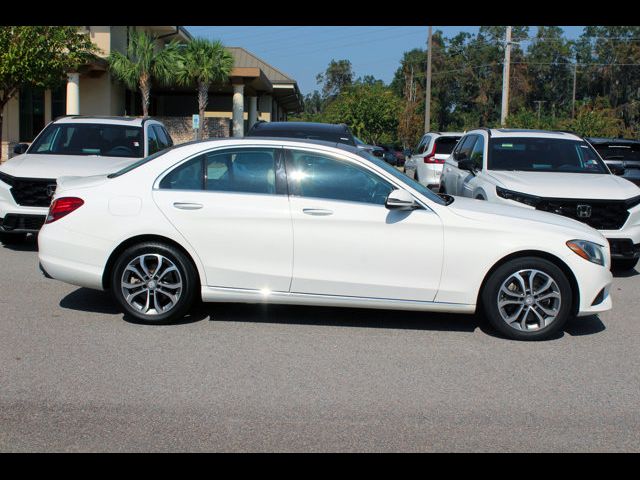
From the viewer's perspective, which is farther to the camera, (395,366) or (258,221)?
(258,221)

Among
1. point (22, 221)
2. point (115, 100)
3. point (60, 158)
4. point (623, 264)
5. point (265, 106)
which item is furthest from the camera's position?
point (265, 106)

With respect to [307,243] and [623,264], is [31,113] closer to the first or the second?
[623,264]

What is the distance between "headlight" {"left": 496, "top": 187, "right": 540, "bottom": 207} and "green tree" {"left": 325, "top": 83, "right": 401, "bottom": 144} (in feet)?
138

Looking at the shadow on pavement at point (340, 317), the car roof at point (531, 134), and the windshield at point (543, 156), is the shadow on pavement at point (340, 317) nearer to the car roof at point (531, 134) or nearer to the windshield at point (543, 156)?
the windshield at point (543, 156)

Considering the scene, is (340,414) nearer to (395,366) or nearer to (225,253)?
(395,366)

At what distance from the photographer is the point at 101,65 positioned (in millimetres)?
31875

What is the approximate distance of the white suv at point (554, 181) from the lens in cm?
957

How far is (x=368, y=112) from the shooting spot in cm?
5222

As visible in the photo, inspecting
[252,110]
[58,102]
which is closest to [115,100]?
[58,102]

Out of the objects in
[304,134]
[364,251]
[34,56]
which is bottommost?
[364,251]

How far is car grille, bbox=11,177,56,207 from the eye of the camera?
400 inches

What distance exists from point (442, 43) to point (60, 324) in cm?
10441

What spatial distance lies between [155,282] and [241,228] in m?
0.91
